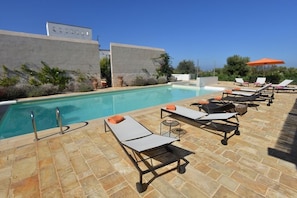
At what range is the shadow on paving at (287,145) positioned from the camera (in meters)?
2.59

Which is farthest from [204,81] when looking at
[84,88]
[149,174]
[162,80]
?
[149,174]

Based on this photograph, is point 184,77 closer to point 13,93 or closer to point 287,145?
point 13,93

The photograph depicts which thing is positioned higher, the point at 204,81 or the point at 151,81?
the point at 204,81

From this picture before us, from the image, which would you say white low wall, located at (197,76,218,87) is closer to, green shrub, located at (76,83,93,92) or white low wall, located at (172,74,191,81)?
white low wall, located at (172,74,191,81)

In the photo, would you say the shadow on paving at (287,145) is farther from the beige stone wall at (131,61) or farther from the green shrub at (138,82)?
the beige stone wall at (131,61)

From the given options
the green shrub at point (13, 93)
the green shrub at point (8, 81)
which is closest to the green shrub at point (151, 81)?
the green shrub at point (13, 93)

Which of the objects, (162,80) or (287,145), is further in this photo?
(162,80)

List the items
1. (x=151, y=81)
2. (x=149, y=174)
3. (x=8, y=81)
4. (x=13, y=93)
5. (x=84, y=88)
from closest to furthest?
1. (x=149, y=174)
2. (x=13, y=93)
3. (x=8, y=81)
4. (x=84, y=88)
5. (x=151, y=81)

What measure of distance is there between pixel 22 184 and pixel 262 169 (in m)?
3.48

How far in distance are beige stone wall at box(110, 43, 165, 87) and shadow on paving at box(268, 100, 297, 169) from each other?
13.1m

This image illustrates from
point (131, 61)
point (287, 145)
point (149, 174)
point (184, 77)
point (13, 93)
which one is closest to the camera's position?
point (149, 174)

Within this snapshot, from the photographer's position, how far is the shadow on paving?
2.59 metres

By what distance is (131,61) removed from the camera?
15547mm

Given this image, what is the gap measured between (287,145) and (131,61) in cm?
1427
